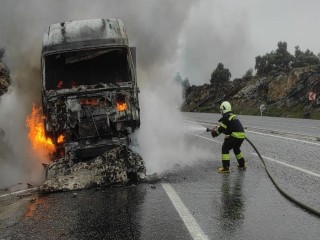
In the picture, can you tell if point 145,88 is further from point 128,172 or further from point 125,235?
point 125,235

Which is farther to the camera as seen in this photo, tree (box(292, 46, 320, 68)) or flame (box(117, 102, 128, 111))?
tree (box(292, 46, 320, 68))

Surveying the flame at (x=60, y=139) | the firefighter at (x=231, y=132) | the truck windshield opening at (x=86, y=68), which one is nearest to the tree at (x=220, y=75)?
the truck windshield opening at (x=86, y=68)

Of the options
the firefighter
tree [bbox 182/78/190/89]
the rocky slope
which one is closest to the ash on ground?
the firefighter

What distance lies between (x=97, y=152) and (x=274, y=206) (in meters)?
3.80

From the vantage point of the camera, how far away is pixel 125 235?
15.8 ft

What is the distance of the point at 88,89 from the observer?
897 centimetres

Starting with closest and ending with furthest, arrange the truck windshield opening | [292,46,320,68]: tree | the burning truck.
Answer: the burning truck
the truck windshield opening
[292,46,320,68]: tree

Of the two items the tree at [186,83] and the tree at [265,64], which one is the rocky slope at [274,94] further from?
the tree at [186,83]

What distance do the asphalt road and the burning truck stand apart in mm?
1389

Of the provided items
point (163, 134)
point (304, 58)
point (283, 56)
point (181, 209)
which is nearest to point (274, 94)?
point (304, 58)

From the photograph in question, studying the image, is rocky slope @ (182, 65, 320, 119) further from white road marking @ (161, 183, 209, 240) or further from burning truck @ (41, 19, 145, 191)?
white road marking @ (161, 183, 209, 240)

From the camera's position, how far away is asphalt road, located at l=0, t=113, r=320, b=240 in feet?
16.1

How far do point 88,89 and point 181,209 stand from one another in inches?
157

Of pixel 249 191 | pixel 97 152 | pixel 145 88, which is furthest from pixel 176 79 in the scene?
pixel 249 191
